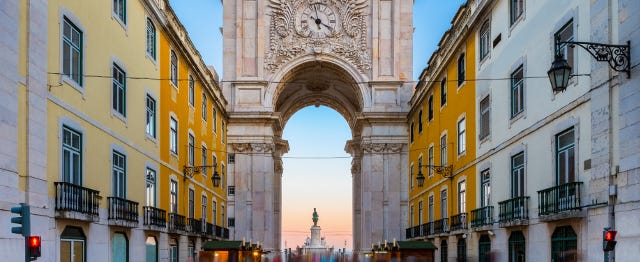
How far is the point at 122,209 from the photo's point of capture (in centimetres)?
1970

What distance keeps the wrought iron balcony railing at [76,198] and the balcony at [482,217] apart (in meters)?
12.6

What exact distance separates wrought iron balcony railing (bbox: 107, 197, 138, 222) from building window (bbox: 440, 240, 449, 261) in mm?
15007

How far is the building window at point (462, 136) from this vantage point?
27312 millimetres

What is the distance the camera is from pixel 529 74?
19.3 metres

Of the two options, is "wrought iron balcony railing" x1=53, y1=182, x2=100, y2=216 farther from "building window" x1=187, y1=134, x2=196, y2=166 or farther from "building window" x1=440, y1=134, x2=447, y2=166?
"building window" x1=440, y1=134, x2=447, y2=166

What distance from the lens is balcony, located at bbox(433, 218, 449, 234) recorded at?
30.6 m

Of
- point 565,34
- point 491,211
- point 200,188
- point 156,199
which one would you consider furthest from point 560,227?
point 200,188

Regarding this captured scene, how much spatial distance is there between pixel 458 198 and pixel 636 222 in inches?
628

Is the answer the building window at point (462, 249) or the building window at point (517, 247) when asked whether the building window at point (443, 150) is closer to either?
the building window at point (462, 249)

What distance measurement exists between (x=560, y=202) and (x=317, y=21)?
36.0 meters

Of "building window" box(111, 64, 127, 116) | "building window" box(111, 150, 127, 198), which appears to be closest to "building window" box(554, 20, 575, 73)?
"building window" box(111, 64, 127, 116)

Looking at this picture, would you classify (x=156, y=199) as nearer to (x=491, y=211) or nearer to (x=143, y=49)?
(x=143, y=49)

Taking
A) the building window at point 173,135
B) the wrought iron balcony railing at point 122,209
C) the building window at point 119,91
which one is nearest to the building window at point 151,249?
the wrought iron balcony railing at point 122,209

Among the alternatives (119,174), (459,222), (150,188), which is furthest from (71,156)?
(459,222)
